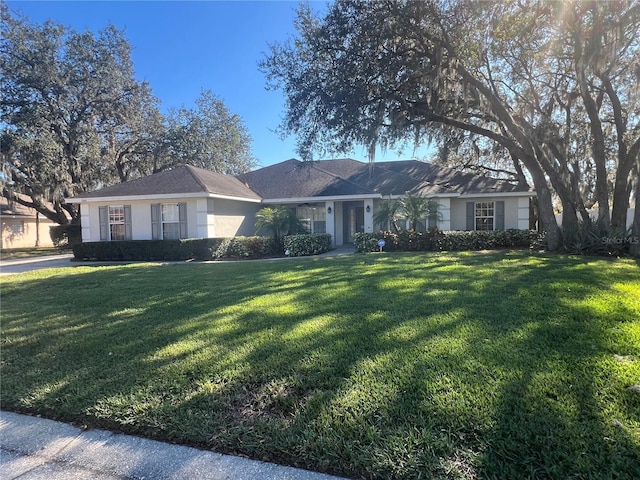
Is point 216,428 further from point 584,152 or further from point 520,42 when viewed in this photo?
point 584,152

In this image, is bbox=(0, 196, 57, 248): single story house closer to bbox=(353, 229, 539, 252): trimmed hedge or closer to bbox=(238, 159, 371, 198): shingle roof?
bbox=(238, 159, 371, 198): shingle roof

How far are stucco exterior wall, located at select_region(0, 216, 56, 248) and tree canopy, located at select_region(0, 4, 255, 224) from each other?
5752 mm

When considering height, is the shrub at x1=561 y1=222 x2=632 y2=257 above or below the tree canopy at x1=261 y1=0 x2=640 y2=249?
below

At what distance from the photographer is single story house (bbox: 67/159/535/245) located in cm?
1570

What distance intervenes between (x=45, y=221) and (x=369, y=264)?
32135 mm

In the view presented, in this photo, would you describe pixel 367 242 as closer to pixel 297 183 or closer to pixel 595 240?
pixel 297 183

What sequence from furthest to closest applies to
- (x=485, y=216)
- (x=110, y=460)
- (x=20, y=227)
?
(x=20, y=227), (x=485, y=216), (x=110, y=460)

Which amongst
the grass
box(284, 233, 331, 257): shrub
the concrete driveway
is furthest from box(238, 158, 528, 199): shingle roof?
the grass

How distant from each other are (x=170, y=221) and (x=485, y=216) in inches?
563

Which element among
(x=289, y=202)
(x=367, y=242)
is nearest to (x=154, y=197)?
(x=289, y=202)

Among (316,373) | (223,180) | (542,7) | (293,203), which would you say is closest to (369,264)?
(316,373)

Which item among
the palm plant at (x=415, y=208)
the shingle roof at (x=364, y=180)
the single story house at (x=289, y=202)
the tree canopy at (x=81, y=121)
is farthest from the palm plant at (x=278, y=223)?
the tree canopy at (x=81, y=121)

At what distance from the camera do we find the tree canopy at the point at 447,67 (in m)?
9.84

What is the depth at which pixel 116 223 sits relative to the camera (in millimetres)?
16438
